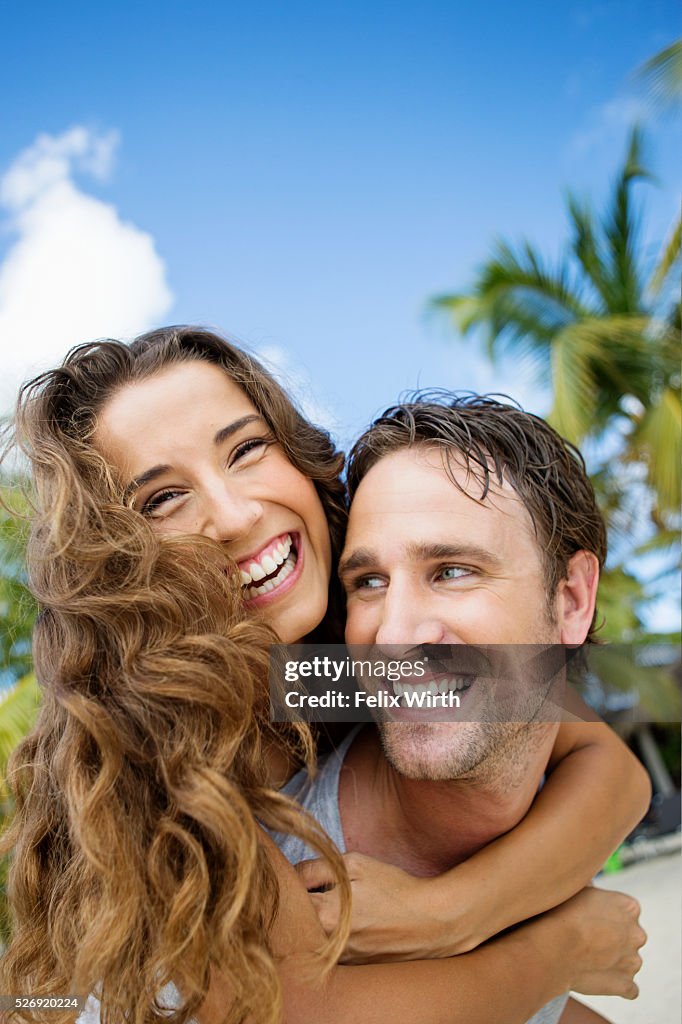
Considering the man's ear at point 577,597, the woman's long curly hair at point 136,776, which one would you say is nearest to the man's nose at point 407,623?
the woman's long curly hair at point 136,776

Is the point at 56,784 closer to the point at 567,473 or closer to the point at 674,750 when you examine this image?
the point at 567,473

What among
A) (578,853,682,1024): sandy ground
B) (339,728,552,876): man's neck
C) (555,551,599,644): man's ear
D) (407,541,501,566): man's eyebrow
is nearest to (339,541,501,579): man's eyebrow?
(407,541,501,566): man's eyebrow

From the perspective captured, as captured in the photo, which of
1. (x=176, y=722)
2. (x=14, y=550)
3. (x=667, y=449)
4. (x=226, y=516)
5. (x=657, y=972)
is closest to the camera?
(x=176, y=722)

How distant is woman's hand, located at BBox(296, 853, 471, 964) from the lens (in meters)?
1.55

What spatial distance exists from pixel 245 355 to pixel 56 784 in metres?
1.09

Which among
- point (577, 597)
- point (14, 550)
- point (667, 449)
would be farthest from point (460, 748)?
point (667, 449)

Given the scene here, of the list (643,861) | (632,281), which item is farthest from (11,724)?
(632,281)

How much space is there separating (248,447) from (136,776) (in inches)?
29.6

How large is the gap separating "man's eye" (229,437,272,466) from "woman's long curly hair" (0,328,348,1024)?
10.6 inches

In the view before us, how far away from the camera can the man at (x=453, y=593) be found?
165 centimetres

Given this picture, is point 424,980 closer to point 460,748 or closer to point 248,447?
point 460,748

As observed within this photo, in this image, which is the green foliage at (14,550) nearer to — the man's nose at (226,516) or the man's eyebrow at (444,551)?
the man's nose at (226,516)

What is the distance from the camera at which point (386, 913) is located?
1572 mm

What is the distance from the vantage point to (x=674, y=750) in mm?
13094
